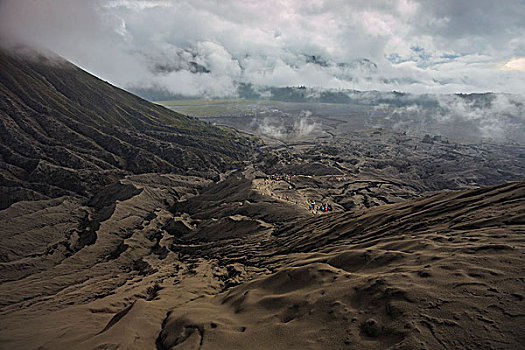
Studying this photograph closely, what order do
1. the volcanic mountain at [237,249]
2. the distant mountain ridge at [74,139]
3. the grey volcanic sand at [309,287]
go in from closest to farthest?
the grey volcanic sand at [309,287], the volcanic mountain at [237,249], the distant mountain ridge at [74,139]

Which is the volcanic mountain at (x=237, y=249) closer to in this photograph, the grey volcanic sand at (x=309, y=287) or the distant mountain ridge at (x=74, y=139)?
the grey volcanic sand at (x=309, y=287)

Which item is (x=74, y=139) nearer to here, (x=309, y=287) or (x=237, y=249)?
(x=237, y=249)

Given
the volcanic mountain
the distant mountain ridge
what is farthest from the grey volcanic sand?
the distant mountain ridge

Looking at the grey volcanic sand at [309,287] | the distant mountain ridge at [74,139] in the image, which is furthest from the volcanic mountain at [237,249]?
the distant mountain ridge at [74,139]

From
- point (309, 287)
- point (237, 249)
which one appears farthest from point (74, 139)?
point (309, 287)

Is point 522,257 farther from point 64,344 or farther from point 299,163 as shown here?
point 299,163

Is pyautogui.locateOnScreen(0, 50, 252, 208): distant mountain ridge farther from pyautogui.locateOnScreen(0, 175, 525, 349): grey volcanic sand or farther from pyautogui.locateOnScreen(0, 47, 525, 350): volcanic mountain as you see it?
pyautogui.locateOnScreen(0, 175, 525, 349): grey volcanic sand
